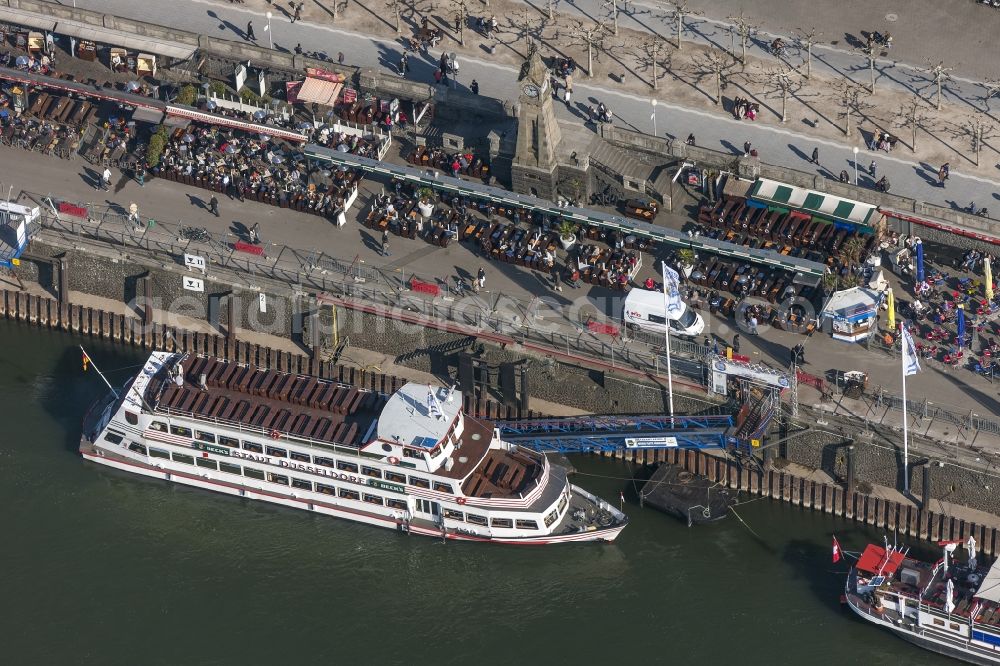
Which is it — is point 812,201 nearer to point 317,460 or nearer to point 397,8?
point 397,8

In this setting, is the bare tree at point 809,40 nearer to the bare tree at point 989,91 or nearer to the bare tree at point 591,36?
the bare tree at point 989,91

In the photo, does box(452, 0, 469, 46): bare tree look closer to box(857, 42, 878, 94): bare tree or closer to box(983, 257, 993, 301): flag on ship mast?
box(857, 42, 878, 94): bare tree

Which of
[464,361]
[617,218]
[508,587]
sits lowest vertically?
[508,587]

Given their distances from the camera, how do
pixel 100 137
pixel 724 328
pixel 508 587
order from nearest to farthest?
pixel 508 587 < pixel 724 328 < pixel 100 137

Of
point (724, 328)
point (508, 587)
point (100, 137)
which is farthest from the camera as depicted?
point (100, 137)

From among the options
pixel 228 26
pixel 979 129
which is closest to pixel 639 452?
pixel 979 129

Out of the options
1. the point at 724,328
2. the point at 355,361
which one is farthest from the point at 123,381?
the point at 724,328

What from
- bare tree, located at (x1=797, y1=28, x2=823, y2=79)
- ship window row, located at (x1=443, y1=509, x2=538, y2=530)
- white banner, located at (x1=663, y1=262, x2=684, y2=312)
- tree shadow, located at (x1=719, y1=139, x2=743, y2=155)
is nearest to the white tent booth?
white banner, located at (x1=663, y1=262, x2=684, y2=312)

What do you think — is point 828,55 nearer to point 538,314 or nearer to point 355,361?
point 538,314
